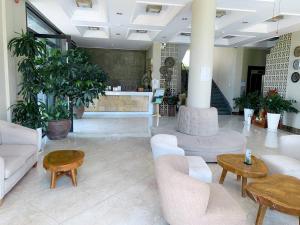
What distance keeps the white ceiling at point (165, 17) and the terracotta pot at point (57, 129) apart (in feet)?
8.88

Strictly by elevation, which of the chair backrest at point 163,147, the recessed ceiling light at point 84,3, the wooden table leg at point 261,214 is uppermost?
the recessed ceiling light at point 84,3

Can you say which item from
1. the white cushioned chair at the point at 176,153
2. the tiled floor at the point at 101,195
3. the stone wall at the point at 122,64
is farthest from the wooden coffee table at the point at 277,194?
the stone wall at the point at 122,64

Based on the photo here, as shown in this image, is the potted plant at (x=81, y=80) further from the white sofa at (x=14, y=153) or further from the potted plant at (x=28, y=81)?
the white sofa at (x=14, y=153)

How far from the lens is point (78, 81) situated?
18.1 feet

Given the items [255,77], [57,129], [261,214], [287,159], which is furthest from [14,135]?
[255,77]

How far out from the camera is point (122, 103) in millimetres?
9984

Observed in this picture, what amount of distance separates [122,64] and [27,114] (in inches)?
345

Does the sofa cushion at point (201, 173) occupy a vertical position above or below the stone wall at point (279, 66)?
below

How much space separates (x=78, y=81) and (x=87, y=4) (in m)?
1.97

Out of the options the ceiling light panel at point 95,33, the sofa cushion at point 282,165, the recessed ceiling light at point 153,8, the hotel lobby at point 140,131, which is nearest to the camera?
the hotel lobby at point 140,131

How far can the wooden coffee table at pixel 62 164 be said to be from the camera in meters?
3.07

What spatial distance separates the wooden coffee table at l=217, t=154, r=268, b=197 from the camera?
287 cm

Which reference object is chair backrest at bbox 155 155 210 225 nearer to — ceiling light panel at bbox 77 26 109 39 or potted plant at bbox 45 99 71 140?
potted plant at bbox 45 99 71 140

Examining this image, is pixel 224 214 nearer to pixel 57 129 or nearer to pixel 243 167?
pixel 243 167
